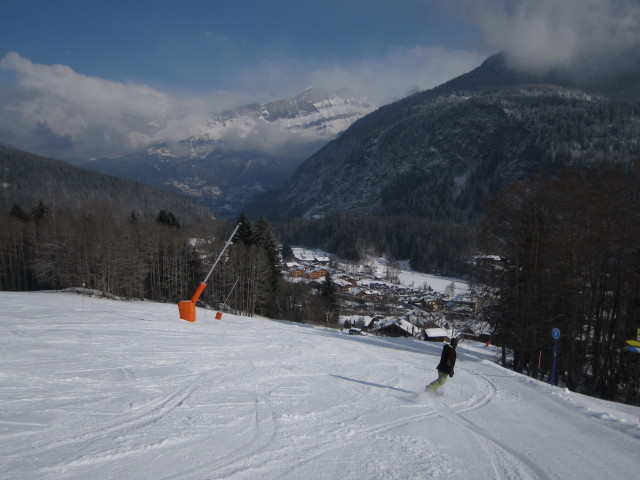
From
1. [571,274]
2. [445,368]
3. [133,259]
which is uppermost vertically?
[571,274]

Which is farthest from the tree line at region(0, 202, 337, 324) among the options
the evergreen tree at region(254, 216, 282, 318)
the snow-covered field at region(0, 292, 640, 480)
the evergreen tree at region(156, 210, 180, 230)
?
the snow-covered field at region(0, 292, 640, 480)

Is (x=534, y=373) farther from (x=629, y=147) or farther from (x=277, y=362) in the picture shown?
(x=629, y=147)

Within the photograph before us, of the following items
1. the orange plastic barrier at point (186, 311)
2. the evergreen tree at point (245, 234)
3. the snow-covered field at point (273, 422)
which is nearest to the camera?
the snow-covered field at point (273, 422)

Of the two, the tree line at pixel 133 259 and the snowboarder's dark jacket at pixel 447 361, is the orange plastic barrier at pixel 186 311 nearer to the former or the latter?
the snowboarder's dark jacket at pixel 447 361

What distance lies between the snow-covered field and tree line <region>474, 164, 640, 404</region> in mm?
10347

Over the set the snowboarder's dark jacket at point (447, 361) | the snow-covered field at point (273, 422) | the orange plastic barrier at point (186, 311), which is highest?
the snowboarder's dark jacket at point (447, 361)

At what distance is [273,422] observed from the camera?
7086 millimetres

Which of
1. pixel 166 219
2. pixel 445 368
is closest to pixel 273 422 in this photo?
pixel 445 368

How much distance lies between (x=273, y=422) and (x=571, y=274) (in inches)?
782

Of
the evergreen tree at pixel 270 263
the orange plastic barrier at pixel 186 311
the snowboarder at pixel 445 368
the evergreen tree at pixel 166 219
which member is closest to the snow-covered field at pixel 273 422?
the snowboarder at pixel 445 368

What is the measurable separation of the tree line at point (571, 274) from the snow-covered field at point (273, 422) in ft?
33.9

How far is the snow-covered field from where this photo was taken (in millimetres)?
5395

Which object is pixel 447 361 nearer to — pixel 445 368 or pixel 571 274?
pixel 445 368

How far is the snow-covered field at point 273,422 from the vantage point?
539cm
